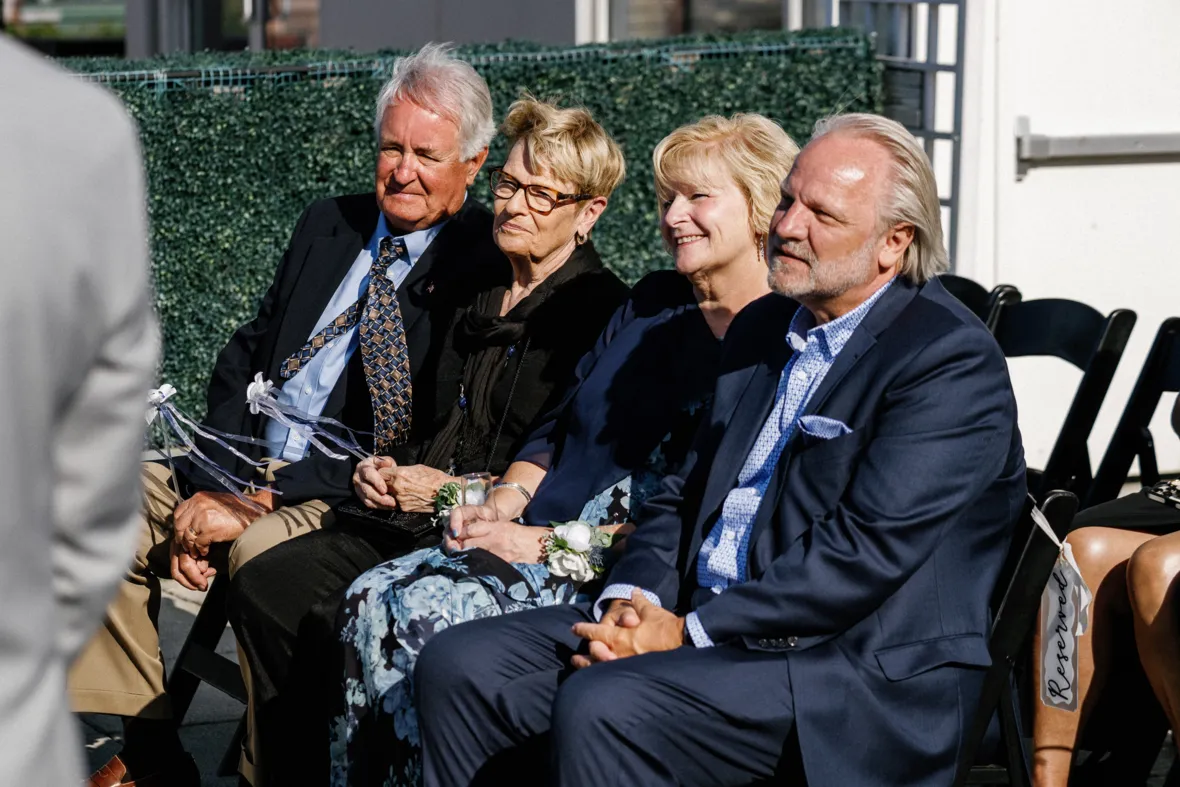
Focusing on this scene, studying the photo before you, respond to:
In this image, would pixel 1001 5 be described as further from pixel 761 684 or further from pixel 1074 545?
pixel 761 684

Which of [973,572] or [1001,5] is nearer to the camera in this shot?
[973,572]

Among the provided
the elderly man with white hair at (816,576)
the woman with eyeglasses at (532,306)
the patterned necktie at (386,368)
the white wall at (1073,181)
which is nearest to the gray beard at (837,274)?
the elderly man with white hair at (816,576)

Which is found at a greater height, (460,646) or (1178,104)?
(1178,104)

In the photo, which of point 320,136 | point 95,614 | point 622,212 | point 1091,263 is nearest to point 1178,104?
point 1091,263

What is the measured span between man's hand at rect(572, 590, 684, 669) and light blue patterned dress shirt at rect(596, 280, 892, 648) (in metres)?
0.09

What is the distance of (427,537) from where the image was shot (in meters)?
3.61

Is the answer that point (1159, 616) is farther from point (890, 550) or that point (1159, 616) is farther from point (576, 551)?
point (576, 551)

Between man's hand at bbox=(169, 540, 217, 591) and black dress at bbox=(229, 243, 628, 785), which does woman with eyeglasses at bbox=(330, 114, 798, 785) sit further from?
man's hand at bbox=(169, 540, 217, 591)

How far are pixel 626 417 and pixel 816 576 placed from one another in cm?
87

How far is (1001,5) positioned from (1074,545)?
3410 millimetres

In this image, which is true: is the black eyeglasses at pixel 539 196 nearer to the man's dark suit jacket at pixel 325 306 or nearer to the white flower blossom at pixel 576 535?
the man's dark suit jacket at pixel 325 306

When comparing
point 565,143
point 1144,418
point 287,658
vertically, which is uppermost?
point 565,143

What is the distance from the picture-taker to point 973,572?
2.77m

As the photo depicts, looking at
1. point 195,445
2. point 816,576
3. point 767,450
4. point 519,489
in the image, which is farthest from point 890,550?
point 195,445
